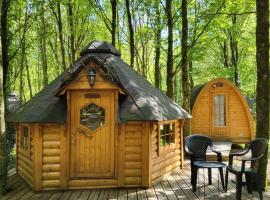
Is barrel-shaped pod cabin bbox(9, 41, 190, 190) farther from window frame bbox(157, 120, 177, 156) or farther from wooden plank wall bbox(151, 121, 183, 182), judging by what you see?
window frame bbox(157, 120, 177, 156)

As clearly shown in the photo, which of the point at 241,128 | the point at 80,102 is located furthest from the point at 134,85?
the point at 241,128

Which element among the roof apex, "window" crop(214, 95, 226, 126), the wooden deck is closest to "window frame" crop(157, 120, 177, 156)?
the wooden deck

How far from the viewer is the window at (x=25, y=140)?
25.2 feet

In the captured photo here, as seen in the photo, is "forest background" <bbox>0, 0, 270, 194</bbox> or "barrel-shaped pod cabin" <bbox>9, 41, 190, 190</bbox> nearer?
"forest background" <bbox>0, 0, 270, 194</bbox>

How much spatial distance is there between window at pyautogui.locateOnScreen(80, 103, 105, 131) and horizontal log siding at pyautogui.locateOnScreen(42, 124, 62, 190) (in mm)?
604

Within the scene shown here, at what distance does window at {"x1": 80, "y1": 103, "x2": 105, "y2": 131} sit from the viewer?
7.25 m

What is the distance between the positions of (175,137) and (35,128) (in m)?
3.91

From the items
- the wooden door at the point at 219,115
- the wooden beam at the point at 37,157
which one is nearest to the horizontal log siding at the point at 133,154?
the wooden beam at the point at 37,157

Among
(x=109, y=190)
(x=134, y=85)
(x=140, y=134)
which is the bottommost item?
(x=109, y=190)

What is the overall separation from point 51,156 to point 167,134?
3133 millimetres

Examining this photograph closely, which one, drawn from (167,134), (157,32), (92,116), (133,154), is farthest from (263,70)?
(157,32)

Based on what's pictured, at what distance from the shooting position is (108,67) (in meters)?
7.32

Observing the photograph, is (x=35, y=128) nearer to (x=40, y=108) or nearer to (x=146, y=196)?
(x=40, y=108)

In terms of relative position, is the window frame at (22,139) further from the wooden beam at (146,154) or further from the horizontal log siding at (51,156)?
the wooden beam at (146,154)
